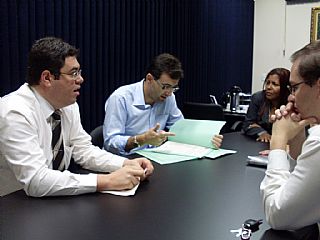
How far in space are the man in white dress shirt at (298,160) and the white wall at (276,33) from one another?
3539mm

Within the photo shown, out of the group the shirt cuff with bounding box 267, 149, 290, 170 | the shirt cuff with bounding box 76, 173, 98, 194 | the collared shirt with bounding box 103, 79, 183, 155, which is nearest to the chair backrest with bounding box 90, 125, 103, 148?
the collared shirt with bounding box 103, 79, 183, 155

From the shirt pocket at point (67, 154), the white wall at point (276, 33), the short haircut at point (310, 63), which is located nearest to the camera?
the short haircut at point (310, 63)

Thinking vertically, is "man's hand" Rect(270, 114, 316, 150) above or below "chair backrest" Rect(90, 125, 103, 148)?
above

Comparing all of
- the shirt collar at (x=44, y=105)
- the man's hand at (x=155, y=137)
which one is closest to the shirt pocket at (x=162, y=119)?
the man's hand at (x=155, y=137)

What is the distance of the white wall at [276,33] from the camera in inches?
194

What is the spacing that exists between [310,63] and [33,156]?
3.39 feet

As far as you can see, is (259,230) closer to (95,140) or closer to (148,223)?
(148,223)

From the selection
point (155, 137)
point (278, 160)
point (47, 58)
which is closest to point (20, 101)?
point (47, 58)

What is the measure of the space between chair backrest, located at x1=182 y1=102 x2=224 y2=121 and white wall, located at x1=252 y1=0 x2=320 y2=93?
1.45 m

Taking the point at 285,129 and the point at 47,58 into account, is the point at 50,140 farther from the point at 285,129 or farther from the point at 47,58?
the point at 285,129

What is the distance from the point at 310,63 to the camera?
4.12 feet

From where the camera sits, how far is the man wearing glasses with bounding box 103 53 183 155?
2441 millimetres

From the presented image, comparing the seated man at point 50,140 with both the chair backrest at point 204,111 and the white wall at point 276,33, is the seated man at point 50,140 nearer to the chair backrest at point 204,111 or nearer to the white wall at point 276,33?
the chair backrest at point 204,111

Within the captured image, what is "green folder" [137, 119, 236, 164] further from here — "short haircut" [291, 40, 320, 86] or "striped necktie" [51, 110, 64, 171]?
"short haircut" [291, 40, 320, 86]
